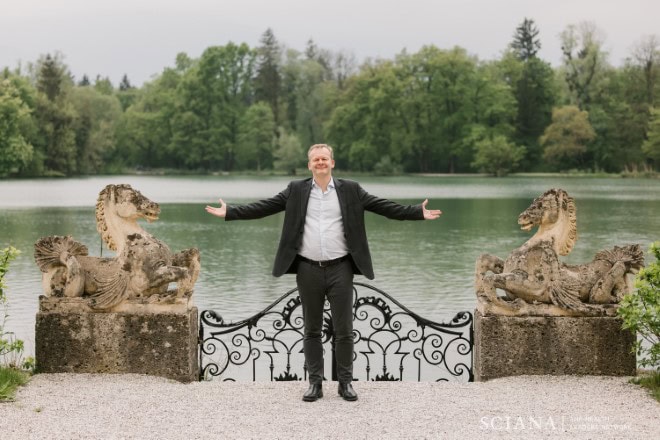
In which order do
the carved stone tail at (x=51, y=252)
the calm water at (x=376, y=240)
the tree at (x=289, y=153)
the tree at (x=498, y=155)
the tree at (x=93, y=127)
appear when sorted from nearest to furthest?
the carved stone tail at (x=51, y=252), the calm water at (x=376, y=240), the tree at (x=498, y=155), the tree at (x=93, y=127), the tree at (x=289, y=153)

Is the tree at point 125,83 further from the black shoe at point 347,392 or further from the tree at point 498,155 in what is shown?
the black shoe at point 347,392

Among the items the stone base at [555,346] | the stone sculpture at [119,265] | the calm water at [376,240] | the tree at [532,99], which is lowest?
the calm water at [376,240]

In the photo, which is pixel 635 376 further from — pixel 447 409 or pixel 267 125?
pixel 267 125

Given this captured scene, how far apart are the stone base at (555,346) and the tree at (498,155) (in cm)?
6906

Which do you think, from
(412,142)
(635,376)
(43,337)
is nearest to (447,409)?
(635,376)

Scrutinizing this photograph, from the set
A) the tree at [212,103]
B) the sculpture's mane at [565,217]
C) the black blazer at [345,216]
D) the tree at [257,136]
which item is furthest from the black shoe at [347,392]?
the tree at [212,103]

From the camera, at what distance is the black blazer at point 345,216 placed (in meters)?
5.62

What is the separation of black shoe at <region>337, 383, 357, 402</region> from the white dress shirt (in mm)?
904

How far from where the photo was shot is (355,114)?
78.1 meters

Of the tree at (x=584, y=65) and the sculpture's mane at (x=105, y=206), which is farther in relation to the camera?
the tree at (x=584, y=65)

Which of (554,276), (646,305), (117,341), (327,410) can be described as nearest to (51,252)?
(117,341)

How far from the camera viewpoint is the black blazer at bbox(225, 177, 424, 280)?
5.62m

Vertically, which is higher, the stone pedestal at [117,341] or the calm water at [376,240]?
the stone pedestal at [117,341]

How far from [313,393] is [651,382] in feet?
8.21
